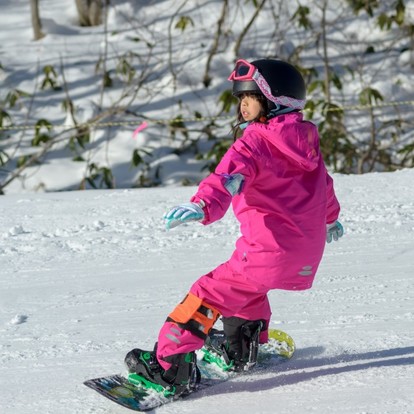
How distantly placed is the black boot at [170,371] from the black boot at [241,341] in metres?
0.19

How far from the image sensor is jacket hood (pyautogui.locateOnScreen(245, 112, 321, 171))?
2.82m

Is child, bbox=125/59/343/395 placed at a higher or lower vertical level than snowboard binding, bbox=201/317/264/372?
higher

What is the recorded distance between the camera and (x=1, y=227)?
501 centimetres

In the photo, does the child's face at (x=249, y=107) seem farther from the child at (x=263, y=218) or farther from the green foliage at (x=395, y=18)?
the green foliage at (x=395, y=18)

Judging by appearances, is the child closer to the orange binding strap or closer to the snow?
the orange binding strap

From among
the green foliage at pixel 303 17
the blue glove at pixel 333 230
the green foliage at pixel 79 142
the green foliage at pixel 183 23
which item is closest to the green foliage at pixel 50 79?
the green foliage at pixel 79 142

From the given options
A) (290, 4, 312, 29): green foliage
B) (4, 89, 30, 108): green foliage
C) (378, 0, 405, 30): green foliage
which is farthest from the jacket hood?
(378, 0, 405, 30): green foliage

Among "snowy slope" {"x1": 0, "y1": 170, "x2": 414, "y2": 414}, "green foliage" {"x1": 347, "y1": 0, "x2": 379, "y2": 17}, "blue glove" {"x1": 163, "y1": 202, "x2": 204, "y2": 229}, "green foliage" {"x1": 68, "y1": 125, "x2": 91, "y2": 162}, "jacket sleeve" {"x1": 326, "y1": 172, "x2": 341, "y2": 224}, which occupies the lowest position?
"green foliage" {"x1": 68, "y1": 125, "x2": 91, "y2": 162}

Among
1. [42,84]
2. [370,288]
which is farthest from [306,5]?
[370,288]

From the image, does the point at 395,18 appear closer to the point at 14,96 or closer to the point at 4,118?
the point at 14,96

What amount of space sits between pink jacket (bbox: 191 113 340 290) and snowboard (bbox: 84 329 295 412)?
1.45ft

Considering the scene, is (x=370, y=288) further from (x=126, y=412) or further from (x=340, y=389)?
(x=126, y=412)

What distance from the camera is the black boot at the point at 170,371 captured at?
2.92m

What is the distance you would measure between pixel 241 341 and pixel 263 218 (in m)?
0.51
